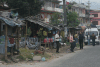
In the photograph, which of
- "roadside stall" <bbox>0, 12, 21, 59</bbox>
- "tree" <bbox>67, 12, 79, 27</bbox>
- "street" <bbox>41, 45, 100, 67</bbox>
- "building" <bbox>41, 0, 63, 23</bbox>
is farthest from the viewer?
"building" <bbox>41, 0, 63, 23</bbox>

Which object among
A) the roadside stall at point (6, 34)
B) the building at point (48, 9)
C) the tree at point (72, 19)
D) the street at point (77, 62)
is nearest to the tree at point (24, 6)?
the tree at point (72, 19)

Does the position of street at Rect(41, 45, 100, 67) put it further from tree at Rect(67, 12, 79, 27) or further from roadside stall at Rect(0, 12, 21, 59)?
tree at Rect(67, 12, 79, 27)

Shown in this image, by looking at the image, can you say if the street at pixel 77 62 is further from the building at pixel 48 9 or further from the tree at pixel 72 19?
the building at pixel 48 9

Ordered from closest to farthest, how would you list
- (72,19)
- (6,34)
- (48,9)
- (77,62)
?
(77,62) → (6,34) → (72,19) → (48,9)

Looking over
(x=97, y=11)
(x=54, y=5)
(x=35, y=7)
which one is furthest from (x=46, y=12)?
(x=97, y=11)

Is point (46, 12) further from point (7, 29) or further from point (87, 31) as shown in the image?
point (7, 29)

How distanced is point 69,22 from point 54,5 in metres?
11.4

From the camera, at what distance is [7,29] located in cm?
1395

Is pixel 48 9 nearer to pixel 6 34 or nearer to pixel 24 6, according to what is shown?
pixel 24 6

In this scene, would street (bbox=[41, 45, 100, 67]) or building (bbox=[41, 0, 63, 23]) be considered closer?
street (bbox=[41, 45, 100, 67])

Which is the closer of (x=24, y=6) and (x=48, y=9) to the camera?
(x=24, y=6)

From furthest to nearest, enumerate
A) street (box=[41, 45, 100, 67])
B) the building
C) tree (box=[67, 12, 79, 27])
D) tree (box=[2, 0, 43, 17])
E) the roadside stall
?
1. the building
2. tree (box=[67, 12, 79, 27])
3. tree (box=[2, 0, 43, 17])
4. the roadside stall
5. street (box=[41, 45, 100, 67])

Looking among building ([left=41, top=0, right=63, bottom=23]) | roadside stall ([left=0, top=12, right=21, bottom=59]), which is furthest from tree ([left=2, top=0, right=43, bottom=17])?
roadside stall ([left=0, top=12, right=21, bottom=59])

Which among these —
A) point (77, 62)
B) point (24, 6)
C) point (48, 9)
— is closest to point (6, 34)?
point (77, 62)
